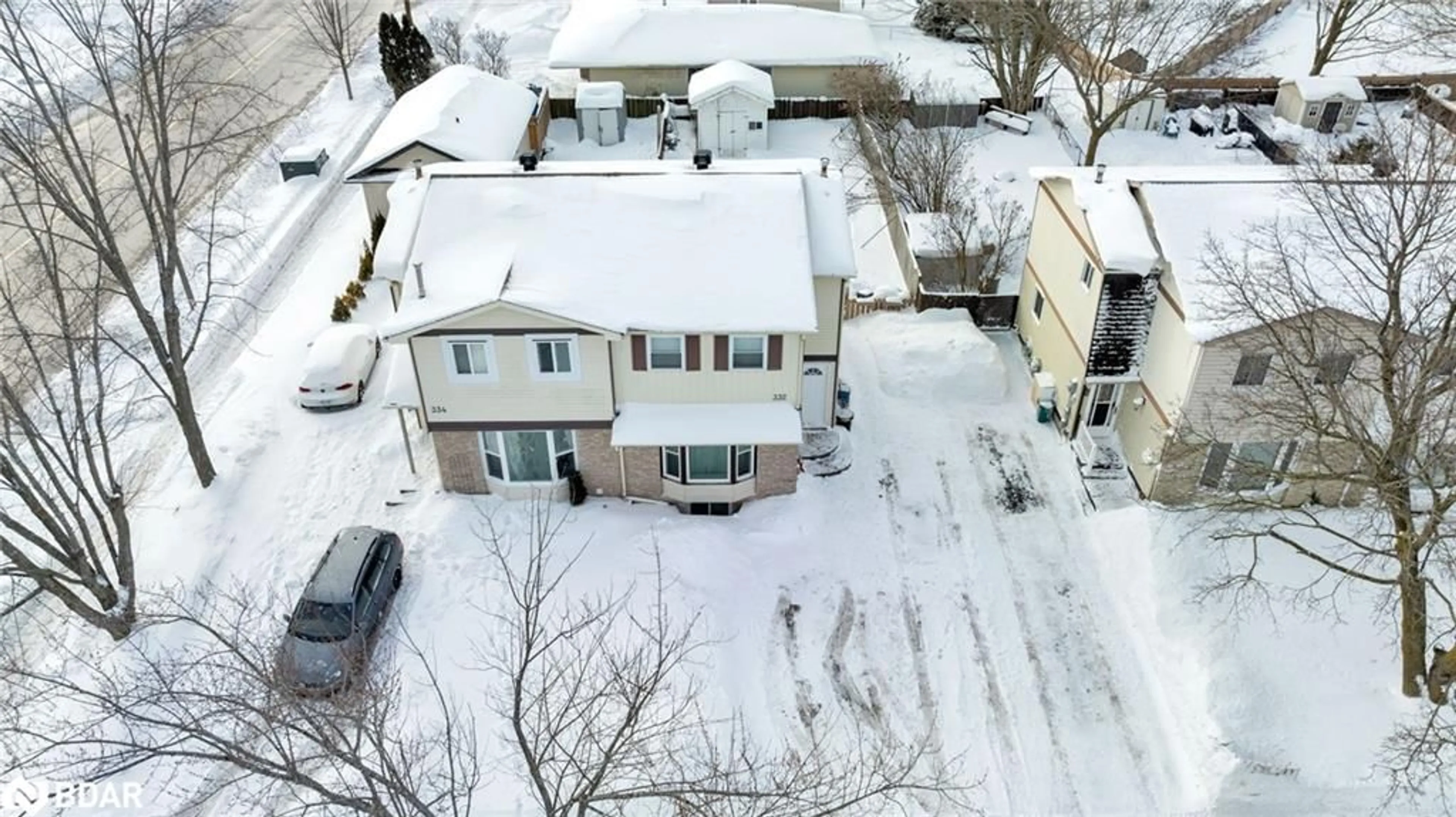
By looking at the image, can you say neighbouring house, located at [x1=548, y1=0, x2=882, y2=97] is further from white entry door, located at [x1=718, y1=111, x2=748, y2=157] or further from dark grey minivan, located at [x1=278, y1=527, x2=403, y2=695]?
dark grey minivan, located at [x1=278, y1=527, x2=403, y2=695]

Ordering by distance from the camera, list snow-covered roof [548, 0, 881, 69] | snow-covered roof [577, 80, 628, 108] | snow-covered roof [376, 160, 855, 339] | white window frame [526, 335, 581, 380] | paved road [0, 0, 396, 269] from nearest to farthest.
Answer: snow-covered roof [376, 160, 855, 339], white window frame [526, 335, 581, 380], paved road [0, 0, 396, 269], snow-covered roof [577, 80, 628, 108], snow-covered roof [548, 0, 881, 69]

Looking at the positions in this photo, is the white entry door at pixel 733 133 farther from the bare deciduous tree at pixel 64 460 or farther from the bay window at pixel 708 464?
the bare deciduous tree at pixel 64 460

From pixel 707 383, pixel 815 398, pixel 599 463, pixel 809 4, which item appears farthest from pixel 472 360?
pixel 809 4

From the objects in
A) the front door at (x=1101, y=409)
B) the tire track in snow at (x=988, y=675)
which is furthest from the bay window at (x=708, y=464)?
the front door at (x=1101, y=409)

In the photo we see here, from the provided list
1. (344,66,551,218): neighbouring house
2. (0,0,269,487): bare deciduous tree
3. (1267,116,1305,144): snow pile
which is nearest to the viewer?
(0,0,269,487): bare deciduous tree

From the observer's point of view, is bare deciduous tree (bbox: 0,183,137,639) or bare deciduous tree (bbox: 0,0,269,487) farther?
bare deciduous tree (bbox: 0,0,269,487)

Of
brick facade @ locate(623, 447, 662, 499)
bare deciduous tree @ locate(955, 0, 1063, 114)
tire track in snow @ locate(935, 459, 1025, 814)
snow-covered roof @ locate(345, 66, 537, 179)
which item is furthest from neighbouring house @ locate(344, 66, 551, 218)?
tire track in snow @ locate(935, 459, 1025, 814)

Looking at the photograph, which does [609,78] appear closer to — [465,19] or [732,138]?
[732,138]
